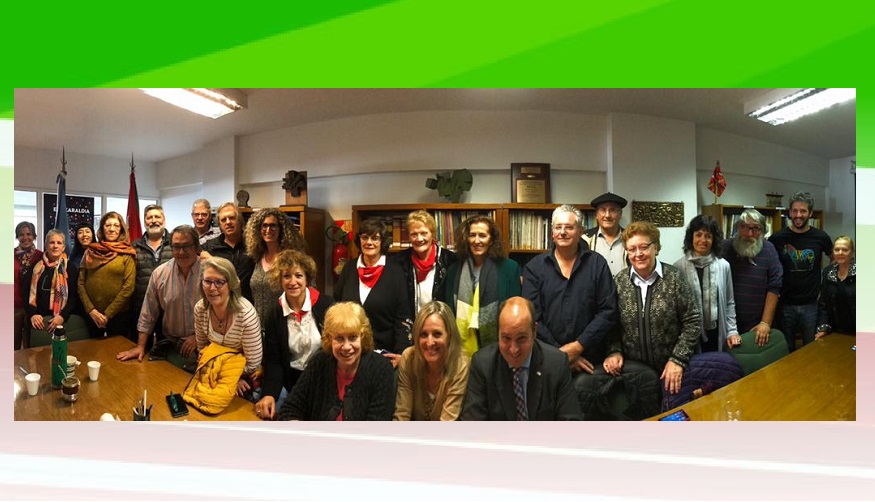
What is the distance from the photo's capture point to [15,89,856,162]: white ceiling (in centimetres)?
300

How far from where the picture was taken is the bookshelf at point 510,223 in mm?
2912

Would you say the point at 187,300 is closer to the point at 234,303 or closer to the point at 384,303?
the point at 234,303

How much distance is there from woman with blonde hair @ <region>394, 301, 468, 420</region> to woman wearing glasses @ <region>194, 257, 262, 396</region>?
80 cm

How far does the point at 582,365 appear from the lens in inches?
114

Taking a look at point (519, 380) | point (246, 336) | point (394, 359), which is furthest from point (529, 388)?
point (246, 336)

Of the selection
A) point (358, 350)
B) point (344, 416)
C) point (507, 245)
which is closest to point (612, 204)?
point (507, 245)

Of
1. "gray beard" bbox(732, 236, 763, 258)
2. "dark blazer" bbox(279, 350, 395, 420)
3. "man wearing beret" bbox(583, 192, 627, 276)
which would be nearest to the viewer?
"dark blazer" bbox(279, 350, 395, 420)

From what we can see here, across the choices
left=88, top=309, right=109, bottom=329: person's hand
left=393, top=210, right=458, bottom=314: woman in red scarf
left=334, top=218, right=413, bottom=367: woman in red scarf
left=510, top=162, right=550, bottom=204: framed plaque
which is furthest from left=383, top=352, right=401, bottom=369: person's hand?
left=88, top=309, right=109, bottom=329: person's hand

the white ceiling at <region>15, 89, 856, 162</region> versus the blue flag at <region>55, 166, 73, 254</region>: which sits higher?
the white ceiling at <region>15, 89, 856, 162</region>

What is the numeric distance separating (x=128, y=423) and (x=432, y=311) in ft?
5.57

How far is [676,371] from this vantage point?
2930 millimetres

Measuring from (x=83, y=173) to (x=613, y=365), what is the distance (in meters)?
3.05

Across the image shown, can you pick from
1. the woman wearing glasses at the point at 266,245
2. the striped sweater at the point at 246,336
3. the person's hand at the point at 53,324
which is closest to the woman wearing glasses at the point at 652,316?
the woman wearing glasses at the point at 266,245

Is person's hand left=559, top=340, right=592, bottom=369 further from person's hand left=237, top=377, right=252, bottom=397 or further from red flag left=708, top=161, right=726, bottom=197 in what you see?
person's hand left=237, top=377, right=252, bottom=397
